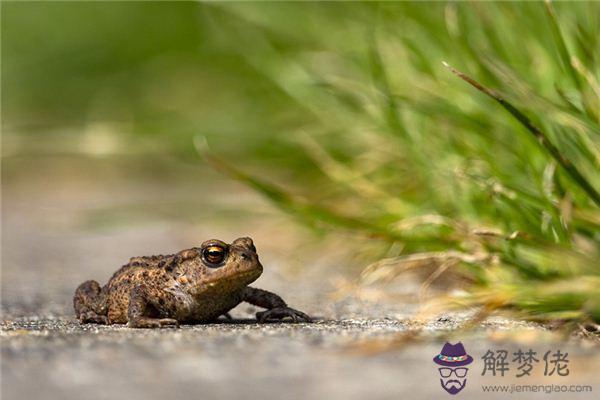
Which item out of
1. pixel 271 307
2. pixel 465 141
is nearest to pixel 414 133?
pixel 465 141

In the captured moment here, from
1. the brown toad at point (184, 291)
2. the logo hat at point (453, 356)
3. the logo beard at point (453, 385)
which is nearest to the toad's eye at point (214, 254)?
the brown toad at point (184, 291)

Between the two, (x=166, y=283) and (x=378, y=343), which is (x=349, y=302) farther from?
(x=378, y=343)

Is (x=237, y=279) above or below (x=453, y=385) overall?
above

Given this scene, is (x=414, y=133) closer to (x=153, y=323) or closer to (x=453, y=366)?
(x=153, y=323)

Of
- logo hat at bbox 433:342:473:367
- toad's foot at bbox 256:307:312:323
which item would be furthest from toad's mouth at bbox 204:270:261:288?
Answer: logo hat at bbox 433:342:473:367

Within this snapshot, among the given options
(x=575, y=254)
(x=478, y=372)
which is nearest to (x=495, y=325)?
(x=575, y=254)

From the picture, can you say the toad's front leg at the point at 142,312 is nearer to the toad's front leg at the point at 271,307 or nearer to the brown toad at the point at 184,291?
the brown toad at the point at 184,291

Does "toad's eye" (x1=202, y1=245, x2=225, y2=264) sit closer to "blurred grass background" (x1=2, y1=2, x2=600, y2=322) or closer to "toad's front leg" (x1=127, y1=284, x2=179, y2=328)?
"toad's front leg" (x1=127, y1=284, x2=179, y2=328)
